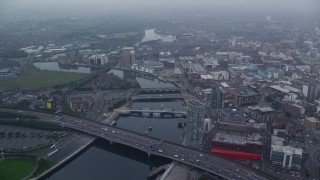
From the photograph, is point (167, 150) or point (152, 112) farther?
point (152, 112)

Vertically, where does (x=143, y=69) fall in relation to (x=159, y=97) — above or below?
above

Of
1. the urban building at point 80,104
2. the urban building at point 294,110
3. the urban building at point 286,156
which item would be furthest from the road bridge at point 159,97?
the urban building at point 286,156

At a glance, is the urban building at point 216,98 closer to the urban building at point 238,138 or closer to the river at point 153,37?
the urban building at point 238,138

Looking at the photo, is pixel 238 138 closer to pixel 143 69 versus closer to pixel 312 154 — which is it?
pixel 312 154

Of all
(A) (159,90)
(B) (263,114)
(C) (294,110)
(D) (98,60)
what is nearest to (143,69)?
(D) (98,60)

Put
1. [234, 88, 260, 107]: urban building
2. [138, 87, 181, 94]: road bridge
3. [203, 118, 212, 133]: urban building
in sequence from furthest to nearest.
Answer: [138, 87, 181, 94]: road bridge, [234, 88, 260, 107]: urban building, [203, 118, 212, 133]: urban building

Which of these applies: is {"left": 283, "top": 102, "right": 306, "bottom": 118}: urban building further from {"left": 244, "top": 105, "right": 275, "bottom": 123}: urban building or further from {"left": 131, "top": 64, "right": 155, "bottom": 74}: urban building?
{"left": 131, "top": 64, "right": 155, "bottom": 74}: urban building

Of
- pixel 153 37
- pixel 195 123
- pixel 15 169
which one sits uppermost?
pixel 153 37

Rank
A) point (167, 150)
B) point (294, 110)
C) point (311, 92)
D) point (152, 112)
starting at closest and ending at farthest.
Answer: point (167, 150)
point (294, 110)
point (152, 112)
point (311, 92)

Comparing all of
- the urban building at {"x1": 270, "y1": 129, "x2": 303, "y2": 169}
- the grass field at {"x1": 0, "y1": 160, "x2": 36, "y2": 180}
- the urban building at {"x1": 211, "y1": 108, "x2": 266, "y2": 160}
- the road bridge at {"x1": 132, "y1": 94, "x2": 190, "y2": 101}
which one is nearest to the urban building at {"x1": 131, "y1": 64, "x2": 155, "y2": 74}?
the road bridge at {"x1": 132, "y1": 94, "x2": 190, "y2": 101}
